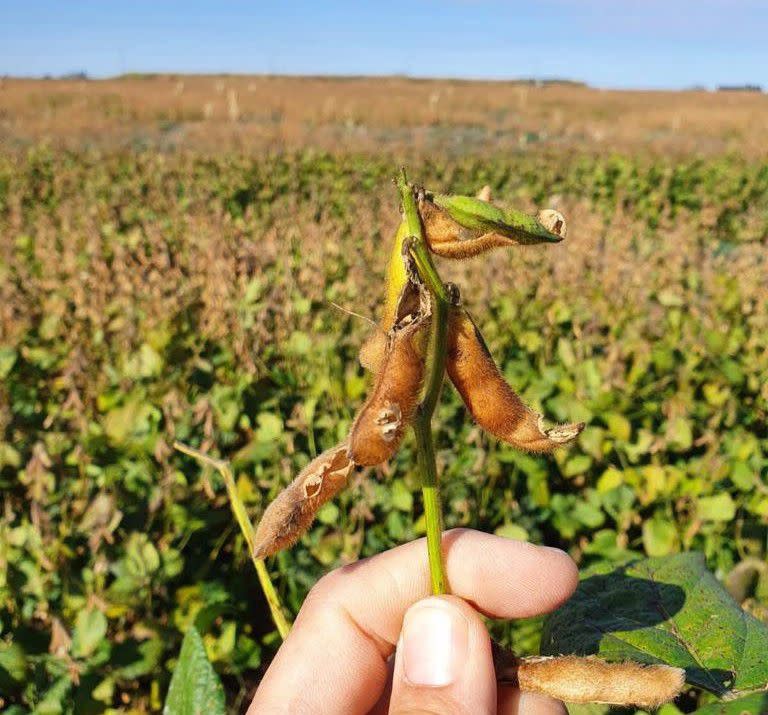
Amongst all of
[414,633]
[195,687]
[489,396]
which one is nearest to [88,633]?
[195,687]

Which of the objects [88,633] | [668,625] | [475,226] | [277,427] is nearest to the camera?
[475,226]

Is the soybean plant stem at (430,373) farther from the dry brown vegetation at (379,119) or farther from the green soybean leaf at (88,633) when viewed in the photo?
the dry brown vegetation at (379,119)

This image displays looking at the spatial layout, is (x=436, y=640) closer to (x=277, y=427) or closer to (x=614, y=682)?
(x=614, y=682)

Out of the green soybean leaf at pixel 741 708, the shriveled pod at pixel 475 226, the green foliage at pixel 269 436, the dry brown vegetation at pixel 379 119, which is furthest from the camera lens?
the dry brown vegetation at pixel 379 119

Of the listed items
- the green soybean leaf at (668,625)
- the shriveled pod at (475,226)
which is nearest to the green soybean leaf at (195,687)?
the green soybean leaf at (668,625)

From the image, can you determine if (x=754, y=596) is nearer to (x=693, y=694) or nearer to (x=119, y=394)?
(x=693, y=694)

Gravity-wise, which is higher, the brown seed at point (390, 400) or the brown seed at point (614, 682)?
the brown seed at point (390, 400)

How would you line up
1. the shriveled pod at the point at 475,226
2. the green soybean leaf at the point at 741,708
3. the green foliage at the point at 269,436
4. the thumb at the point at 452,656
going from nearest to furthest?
the shriveled pod at the point at 475,226
the green soybean leaf at the point at 741,708
the thumb at the point at 452,656
the green foliage at the point at 269,436
